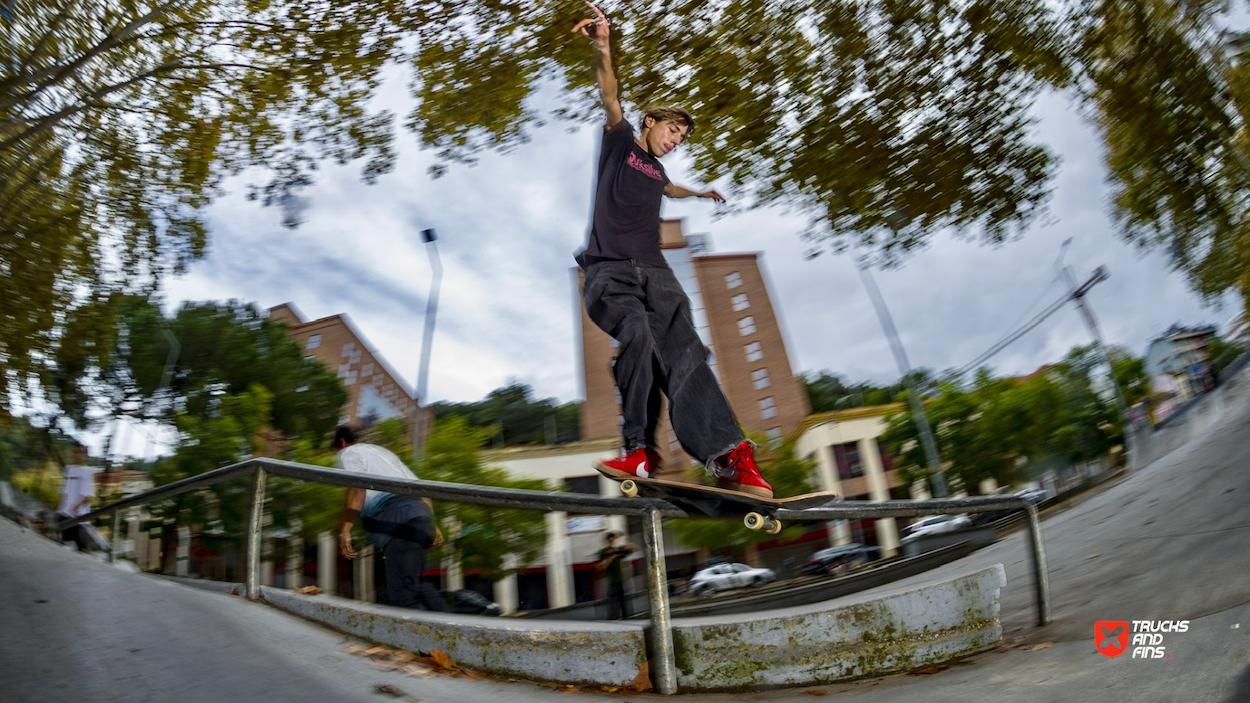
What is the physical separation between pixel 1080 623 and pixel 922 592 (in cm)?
89

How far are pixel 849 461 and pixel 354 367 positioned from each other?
29417 millimetres

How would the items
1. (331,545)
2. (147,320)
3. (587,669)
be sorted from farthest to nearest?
(147,320)
(331,545)
(587,669)

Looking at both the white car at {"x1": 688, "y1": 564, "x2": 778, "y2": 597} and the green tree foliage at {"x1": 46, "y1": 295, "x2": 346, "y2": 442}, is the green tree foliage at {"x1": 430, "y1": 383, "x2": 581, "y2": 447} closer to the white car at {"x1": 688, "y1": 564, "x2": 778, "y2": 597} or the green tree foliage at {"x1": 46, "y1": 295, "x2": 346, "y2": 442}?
the green tree foliage at {"x1": 46, "y1": 295, "x2": 346, "y2": 442}

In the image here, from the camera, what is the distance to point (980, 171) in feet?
22.7

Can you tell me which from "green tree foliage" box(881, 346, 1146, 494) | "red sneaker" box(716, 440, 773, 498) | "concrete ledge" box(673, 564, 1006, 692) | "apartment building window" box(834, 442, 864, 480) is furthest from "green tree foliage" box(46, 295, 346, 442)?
"apartment building window" box(834, 442, 864, 480)

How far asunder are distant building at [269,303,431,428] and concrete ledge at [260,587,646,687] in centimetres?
2908

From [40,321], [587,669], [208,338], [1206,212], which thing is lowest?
[587,669]

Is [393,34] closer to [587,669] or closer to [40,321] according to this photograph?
[587,669]

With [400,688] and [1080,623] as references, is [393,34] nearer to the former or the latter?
[400,688]

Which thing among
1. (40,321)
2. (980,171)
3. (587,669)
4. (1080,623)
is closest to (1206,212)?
(980,171)

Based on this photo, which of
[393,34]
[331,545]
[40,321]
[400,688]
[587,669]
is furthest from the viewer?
[40,321]

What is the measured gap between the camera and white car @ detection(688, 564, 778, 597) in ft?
9.34

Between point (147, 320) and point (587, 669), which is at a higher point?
point (147, 320)

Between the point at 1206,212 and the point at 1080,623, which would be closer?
the point at 1080,623
